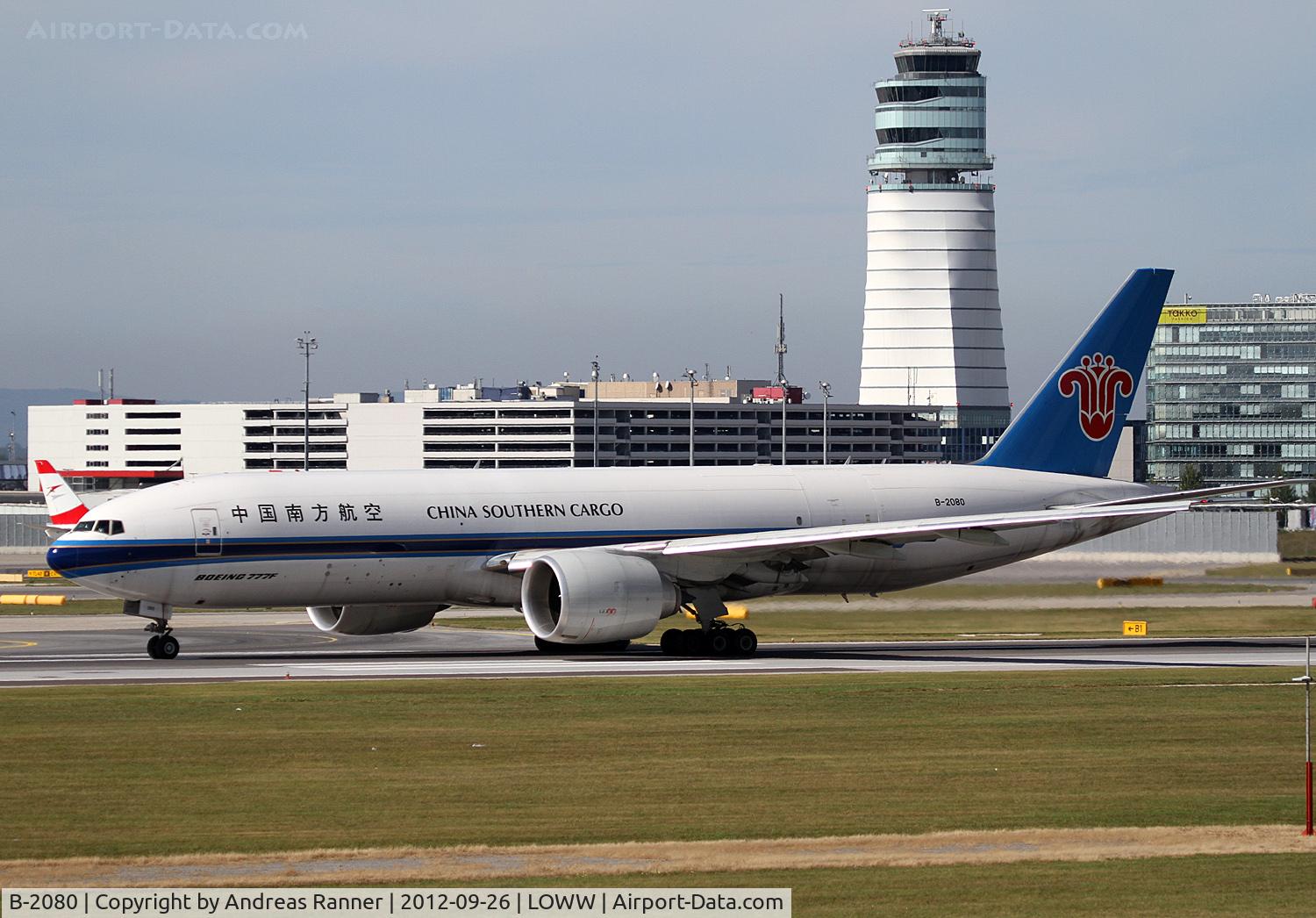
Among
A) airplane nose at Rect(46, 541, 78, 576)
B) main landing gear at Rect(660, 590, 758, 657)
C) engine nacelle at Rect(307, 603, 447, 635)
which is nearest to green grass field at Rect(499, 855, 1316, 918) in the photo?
main landing gear at Rect(660, 590, 758, 657)

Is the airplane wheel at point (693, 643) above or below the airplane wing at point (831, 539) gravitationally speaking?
below

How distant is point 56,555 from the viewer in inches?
1613

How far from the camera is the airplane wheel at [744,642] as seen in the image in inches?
1706

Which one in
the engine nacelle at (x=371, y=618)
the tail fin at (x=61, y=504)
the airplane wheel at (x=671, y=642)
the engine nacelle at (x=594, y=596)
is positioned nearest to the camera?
the engine nacelle at (x=594, y=596)

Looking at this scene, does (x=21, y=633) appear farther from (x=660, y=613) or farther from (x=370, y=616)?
(x=660, y=613)

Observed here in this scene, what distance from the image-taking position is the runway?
3891 cm

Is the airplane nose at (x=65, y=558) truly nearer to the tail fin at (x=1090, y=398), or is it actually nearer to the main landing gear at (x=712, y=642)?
the main landing gear at (x=712, y=642)

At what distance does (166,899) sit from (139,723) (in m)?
13.2

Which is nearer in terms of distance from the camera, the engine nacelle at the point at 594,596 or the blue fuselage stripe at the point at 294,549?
the blue fuselage stripe at the point at 294,549

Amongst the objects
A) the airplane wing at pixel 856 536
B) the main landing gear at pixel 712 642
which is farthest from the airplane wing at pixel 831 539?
the main landing gear at pixel 712 642

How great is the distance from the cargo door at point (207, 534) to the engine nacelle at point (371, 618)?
4424 millimetres

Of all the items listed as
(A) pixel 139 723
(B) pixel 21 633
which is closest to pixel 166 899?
(A) pixel 139 723
